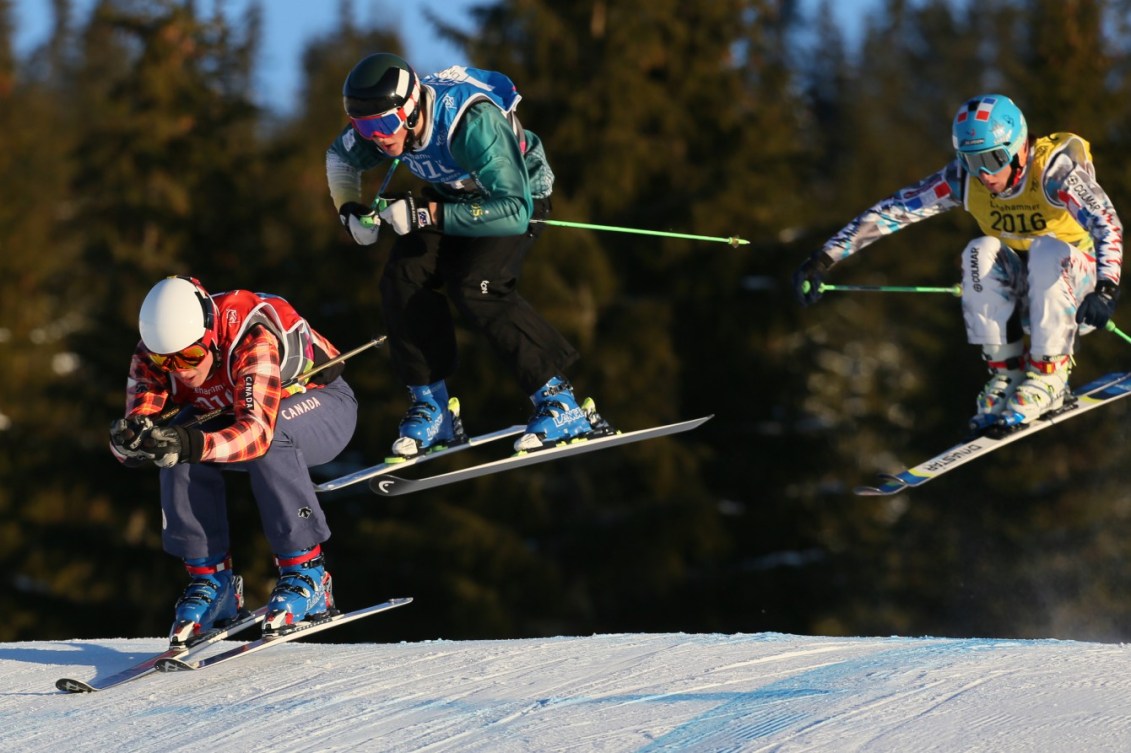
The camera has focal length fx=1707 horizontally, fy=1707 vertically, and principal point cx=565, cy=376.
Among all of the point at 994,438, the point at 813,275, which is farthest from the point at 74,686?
the point at 994,438

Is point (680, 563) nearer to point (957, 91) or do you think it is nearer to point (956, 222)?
point (956, 222)

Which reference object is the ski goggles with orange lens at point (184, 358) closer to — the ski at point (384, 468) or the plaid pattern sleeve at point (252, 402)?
the plaid pattern sleeve at point (252, 402)

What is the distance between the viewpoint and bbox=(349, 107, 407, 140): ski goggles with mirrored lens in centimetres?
788

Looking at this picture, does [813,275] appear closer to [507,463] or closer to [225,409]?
[507,463]

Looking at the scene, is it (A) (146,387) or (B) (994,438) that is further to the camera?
(B) (994,438)

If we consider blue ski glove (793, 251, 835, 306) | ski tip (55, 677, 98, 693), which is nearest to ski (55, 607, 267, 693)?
ski tip (55, 677, 98, 693)

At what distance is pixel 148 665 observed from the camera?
297 inches

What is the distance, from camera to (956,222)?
23641mm

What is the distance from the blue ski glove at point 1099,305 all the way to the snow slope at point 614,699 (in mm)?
1779

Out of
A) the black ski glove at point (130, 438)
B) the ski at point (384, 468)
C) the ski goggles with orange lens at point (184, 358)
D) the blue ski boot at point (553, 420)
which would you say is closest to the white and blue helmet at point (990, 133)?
the blue ski boot at point (553, 420)

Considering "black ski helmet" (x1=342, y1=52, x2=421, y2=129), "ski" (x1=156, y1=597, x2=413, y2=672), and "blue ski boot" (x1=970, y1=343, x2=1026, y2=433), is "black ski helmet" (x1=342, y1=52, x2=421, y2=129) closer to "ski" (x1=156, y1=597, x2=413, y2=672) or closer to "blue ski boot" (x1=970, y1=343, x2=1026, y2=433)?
"ski" (x1=156, y1=597, x2=413, y2=672)

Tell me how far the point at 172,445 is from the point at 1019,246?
4.68m

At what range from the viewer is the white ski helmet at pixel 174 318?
707 cm

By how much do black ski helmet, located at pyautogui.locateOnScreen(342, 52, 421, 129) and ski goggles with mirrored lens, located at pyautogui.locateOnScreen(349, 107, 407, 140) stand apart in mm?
20
